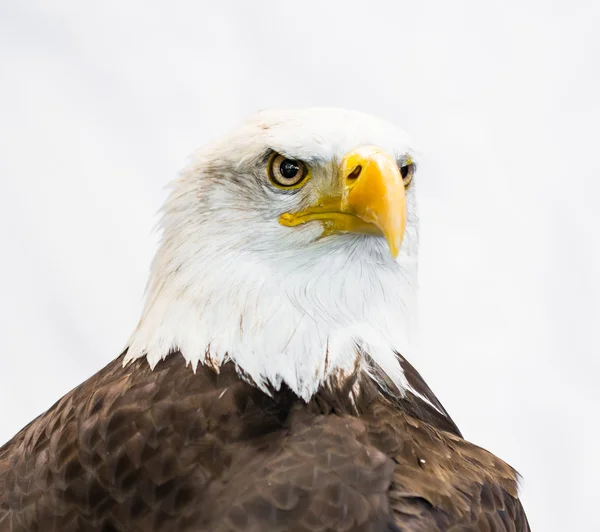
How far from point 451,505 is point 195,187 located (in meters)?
1.01

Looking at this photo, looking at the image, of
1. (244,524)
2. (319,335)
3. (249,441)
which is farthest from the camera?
(319,335)

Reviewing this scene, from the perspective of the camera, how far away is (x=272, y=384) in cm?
242

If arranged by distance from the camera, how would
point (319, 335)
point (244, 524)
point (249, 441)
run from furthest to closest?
point (319, 335), point (249, 441), point (244, 524)

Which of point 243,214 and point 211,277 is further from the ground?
point 243,214

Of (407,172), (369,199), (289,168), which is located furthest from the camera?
(407,172)

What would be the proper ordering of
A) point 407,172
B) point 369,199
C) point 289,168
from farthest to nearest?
point 407,172 < point 289,168 < point 369,199

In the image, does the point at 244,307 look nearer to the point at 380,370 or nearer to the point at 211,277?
the point at 211,277

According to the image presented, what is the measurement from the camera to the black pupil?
2.35 metres

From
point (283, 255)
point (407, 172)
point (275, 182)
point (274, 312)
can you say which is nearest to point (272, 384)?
point (274, 312)

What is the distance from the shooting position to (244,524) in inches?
85.0

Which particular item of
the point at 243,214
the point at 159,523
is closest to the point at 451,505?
the point at 159,523

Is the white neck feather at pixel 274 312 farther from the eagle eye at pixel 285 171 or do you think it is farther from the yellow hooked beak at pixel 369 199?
the eagle eye at pixel 285 171

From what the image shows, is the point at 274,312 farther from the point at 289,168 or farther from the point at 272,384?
the point at 289,168

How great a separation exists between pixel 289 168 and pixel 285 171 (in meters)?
0.01
